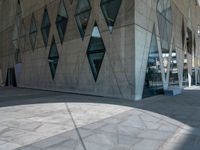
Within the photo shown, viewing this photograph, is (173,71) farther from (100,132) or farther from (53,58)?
(100,132)

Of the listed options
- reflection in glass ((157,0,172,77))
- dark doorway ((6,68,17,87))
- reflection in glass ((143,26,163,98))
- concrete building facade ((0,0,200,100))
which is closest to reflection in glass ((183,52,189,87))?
concrete building facade ((0,0,200,100))

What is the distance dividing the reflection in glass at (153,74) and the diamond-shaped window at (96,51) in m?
3.25

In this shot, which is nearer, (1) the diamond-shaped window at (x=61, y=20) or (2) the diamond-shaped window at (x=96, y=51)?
(2) the diamond-shaped window at (x=96, y=51)

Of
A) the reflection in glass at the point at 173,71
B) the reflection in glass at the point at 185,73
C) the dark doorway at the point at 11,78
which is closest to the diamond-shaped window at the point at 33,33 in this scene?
the dark doorway at the point at 11,78

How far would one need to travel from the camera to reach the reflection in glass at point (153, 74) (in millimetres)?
14156

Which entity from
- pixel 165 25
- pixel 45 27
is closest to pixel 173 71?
pixel 165 25

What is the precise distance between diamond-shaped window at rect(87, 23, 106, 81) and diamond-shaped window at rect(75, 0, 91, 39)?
4.01 feet

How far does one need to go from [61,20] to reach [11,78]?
1338 centimetres

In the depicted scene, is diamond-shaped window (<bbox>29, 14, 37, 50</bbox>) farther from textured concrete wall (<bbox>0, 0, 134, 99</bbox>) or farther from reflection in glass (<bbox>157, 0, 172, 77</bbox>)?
reflection in glass (<bbox>157, 0, 172, 77</bbox>)

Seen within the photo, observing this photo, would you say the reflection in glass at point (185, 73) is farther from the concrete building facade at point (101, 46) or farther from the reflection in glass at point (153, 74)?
the reflection in glass at point (153, 74)

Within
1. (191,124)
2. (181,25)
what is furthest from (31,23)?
(191,124)

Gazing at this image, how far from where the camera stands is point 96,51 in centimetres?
1454

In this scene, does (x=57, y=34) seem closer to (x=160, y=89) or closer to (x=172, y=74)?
(x=160, y=89)

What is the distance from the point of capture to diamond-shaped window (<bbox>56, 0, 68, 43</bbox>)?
57.3 ft
